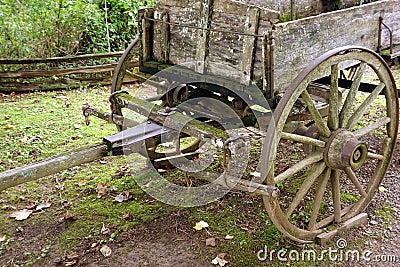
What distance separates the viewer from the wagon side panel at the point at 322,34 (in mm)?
2854

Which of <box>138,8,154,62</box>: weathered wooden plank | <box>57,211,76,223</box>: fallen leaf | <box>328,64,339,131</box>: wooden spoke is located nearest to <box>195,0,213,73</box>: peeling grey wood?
<box>138,8,154,62</box>: weathered wooden plank

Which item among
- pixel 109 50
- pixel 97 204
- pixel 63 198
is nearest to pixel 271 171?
pixel 97 204

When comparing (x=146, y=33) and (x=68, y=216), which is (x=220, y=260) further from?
(x=146, y=33)

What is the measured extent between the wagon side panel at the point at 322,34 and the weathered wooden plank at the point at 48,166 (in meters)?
1.30

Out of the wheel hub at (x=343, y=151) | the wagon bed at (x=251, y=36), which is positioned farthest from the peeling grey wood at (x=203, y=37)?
A: the wheel hub at (x=343, y=151)

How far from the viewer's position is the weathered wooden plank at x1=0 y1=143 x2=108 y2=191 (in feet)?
7.94

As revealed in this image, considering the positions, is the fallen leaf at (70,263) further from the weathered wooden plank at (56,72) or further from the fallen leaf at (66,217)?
the weathered wooden plank at (56,72)

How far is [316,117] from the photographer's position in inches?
119

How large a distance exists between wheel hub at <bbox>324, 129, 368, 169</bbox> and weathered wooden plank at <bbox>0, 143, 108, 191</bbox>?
161 cm

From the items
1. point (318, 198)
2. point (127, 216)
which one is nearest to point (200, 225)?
point (127, 216)

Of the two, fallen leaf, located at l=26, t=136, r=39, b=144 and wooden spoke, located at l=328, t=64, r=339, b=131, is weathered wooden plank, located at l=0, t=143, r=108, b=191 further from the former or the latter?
fallen leaf, located at l=26, t=136, r=39, b=144

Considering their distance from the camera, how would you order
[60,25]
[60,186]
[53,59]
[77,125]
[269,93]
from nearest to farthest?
[269,93] → [60,186] → [77,125] → [53,59] → [60,25]

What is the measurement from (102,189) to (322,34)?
8.07 feet

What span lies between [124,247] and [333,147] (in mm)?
1756
